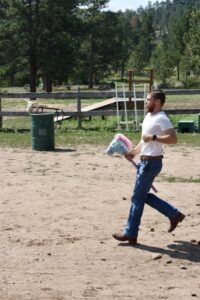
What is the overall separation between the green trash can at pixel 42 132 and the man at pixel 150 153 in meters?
7.62

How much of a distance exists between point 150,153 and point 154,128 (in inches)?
10.3

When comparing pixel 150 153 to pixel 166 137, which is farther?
pixel 150 153

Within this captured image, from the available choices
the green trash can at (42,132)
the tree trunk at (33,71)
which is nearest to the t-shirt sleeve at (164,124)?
the green trash can at (42,132)

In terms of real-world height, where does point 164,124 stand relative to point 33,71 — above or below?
below

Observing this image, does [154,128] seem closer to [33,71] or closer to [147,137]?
[147,137]

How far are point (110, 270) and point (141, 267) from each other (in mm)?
308

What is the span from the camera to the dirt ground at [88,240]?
16.4ft

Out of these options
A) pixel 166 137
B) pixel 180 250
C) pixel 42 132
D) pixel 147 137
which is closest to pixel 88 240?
pixel 180 250

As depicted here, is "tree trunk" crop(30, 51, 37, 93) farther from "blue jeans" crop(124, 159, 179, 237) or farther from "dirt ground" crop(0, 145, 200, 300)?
"blue jeans" crop(124, 159, 179, 237)

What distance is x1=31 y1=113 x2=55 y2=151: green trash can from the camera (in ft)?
44.9

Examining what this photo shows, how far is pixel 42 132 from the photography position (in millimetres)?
13617

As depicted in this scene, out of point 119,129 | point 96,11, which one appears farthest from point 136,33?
point 119,129

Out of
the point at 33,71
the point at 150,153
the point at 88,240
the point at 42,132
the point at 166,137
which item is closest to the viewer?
the point at 166,137

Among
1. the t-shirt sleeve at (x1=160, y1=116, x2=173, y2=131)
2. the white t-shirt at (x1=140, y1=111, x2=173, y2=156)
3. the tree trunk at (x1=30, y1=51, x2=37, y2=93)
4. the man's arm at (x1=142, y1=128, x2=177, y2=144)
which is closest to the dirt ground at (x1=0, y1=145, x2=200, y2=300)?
the white t-shirt at (x1=140, y1=111, x2=173, y2=156)
